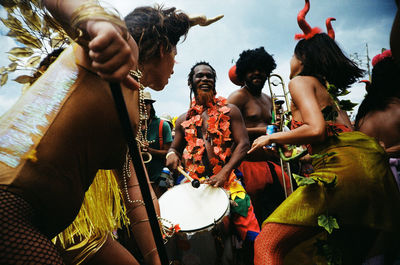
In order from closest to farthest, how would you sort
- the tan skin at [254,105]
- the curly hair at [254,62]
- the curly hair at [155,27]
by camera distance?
the curly hair at [155,27], the tan skin at [254,105], the curly hair at [254,62]

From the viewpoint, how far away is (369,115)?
3270mm

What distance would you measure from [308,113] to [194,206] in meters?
1.44

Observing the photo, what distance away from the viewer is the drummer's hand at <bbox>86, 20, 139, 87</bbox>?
0.70 m

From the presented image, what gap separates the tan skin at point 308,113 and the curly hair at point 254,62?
3.02m

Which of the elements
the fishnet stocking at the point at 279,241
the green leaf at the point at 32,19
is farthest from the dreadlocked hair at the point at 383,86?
the green leaf at the point at 32,19

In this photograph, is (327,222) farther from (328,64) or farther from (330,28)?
(330,28)

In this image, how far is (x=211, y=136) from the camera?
343 centimetres

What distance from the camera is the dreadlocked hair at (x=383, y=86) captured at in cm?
312

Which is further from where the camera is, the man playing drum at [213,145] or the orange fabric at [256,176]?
the orange fabric at [256,176]

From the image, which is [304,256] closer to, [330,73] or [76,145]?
[330,73]

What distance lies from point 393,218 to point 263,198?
2.23 m

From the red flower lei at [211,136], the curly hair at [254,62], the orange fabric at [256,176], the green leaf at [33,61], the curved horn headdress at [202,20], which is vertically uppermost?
the curly hair at [254,62]

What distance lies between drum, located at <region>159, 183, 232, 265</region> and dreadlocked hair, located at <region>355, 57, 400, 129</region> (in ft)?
8.15

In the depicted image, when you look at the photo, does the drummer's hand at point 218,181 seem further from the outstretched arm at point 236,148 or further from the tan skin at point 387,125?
the tan skin at point 387,125
